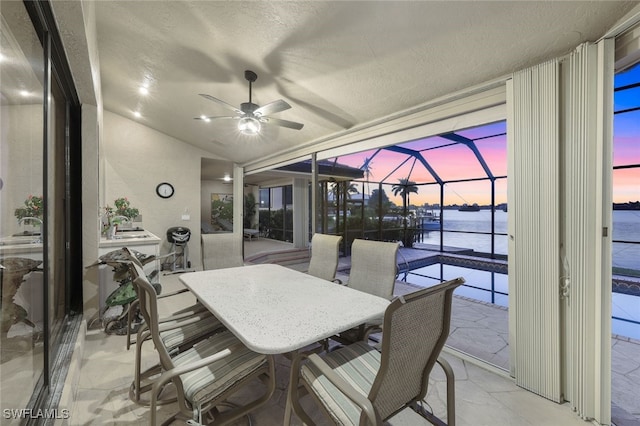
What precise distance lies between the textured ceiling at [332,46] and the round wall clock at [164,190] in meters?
2.31

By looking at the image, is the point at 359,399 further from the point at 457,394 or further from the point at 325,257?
the point at 325,257

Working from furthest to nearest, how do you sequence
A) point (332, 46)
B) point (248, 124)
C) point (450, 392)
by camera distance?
point (248, 124), point (332, 46), point (450, 392)

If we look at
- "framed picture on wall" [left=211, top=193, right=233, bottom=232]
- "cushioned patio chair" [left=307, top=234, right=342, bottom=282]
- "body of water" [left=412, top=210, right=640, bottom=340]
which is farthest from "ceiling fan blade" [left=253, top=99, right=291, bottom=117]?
"framed picture on wall" [left=211, top=193, right=233, bottom=232]

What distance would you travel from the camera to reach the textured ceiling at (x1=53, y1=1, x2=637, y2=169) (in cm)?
165

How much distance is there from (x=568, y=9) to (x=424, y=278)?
517 centimetres

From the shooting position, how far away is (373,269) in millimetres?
2340

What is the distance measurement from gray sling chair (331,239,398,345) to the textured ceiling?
1.58 metres

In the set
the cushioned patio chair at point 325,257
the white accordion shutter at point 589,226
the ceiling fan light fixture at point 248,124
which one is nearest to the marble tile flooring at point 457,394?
the white accordion shutter at point 589,226

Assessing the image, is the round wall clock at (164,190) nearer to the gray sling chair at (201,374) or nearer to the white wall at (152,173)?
the white wall at (152,173)

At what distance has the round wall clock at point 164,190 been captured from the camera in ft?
→ 18.2

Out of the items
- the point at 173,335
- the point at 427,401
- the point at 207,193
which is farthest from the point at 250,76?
the point at 207,193

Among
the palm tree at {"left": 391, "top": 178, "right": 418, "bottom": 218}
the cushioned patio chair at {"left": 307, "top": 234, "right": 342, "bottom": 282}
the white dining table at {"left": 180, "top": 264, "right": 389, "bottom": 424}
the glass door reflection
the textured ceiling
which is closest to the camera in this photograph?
the glass door reflection

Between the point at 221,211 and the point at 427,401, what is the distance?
356 inches

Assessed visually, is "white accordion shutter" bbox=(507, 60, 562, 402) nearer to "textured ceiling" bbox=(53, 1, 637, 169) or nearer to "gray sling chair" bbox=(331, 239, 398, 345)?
"textured ceiling" bbox=(53, 1, 637, 169)
